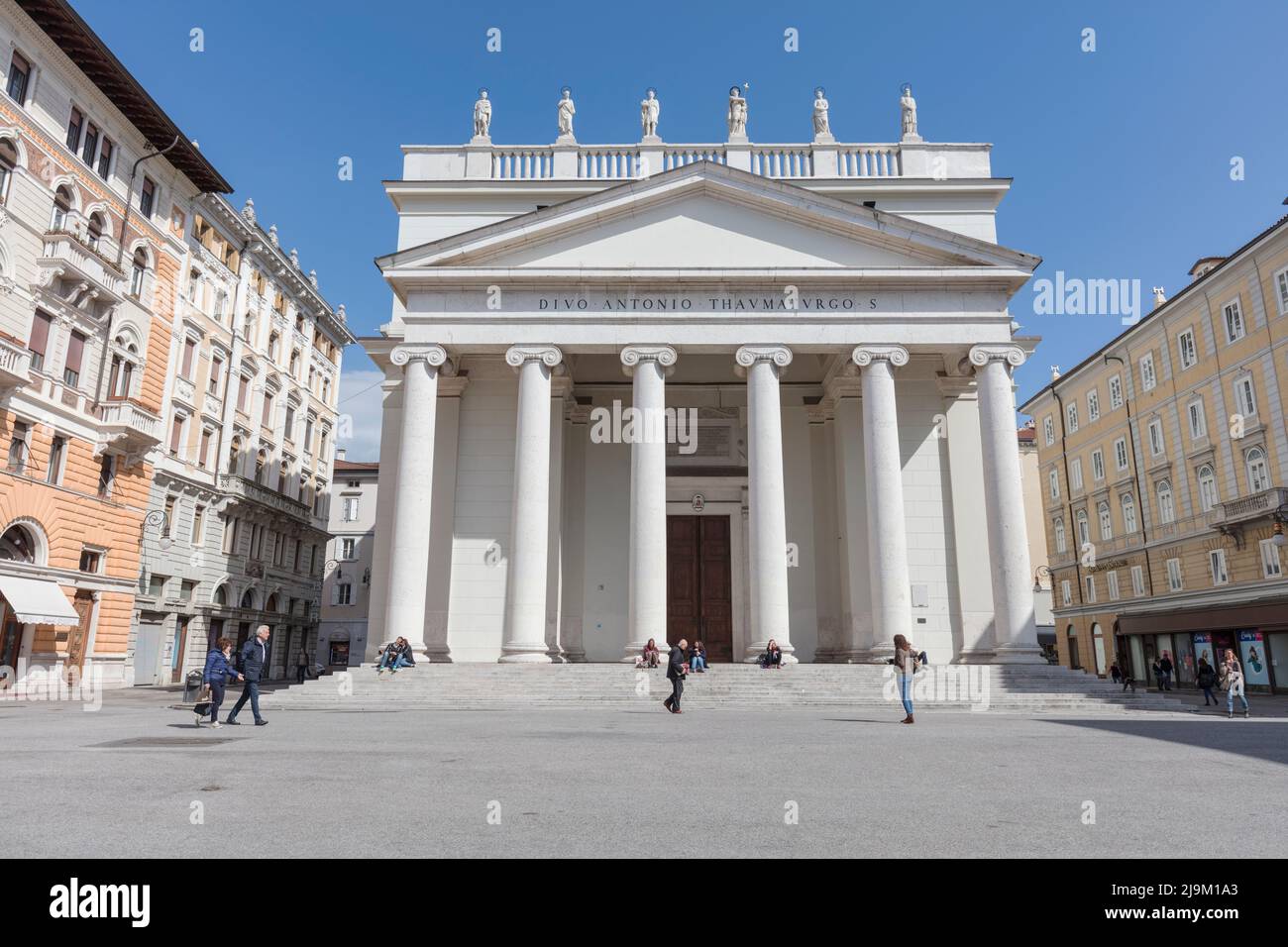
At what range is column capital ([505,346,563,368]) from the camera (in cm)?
2564

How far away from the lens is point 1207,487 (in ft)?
128

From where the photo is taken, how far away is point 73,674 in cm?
2934

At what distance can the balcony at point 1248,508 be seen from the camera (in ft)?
109

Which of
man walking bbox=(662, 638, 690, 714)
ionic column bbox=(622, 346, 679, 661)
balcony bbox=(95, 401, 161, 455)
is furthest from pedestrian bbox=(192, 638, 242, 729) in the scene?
balcony bbox=(95, 401, 161, 455)

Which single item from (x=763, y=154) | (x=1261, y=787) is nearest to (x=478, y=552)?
(x=763, y=154)

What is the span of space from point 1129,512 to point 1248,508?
10.6 metres

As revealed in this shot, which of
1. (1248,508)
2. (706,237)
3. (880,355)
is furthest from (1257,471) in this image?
(706,237)

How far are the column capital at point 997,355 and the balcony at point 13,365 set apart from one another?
94.0 feet

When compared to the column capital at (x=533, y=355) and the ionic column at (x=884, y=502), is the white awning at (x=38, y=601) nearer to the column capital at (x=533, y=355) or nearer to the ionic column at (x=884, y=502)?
the column capital at (x=533, y=355)

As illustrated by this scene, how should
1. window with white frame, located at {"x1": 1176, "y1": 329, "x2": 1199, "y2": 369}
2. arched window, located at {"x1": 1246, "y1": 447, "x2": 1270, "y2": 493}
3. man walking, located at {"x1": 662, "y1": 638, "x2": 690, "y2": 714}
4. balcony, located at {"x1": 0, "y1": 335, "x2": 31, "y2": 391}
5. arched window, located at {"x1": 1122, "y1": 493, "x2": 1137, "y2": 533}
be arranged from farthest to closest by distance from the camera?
arched window, located at {"x1": 1122, "y1": 493, "x2": 1137, "y2": 533}, window with white frame, located at {"x1": 1176, "y1": 329, "x2": 1199, "y2": 369}, arched window, located at {"x1": 1246, "y1": 447, "x2": 1270, "y2": 493}, balcony, located at {"x1": 0, "y1": 335, "x2": 31, "y2": 391}, man walking, located at {"x1": 662, "y1": 638, "x2": 690, "y2": 714}

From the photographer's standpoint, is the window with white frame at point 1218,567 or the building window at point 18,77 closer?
the building window at point 18,77

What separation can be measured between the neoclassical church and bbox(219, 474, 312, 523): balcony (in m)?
17.9

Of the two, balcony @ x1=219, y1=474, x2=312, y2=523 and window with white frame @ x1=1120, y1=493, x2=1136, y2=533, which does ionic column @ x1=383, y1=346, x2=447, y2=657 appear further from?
window with white frame @ x1=1120, y1=493, x2=1136, y2=533

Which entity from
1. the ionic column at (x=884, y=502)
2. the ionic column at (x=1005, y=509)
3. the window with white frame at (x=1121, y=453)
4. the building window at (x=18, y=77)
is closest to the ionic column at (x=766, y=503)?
the ionic column at (x=884, y=502)
